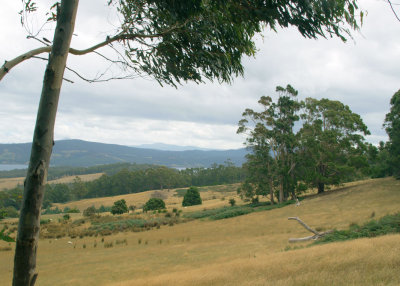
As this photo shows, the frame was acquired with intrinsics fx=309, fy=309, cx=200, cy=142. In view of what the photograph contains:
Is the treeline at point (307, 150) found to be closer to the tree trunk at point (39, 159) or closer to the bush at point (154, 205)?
the bush at point (154, 205)

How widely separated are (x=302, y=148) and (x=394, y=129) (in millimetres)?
9797

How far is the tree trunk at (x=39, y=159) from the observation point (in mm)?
3479

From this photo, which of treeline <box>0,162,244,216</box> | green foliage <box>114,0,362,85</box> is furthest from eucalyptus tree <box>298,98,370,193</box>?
treeline <box>0,162,244,216</box>

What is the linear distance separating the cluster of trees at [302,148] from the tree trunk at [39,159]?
3086 centimetres

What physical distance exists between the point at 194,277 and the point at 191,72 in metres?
4.70

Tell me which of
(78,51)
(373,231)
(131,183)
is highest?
(78,51)

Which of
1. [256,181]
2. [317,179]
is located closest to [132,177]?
[256,181]

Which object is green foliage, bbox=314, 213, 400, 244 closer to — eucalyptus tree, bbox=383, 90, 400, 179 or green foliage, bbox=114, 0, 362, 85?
green foliage, bbox=114, 0, 362, 85

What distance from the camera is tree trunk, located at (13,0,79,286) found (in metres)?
3.48

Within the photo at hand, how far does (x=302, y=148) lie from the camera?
34938 millimetres

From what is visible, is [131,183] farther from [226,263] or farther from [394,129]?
[226,263]

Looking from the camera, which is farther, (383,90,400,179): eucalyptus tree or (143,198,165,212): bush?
(143,198,165,212): bush

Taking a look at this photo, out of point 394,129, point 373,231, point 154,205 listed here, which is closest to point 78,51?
point 373,231

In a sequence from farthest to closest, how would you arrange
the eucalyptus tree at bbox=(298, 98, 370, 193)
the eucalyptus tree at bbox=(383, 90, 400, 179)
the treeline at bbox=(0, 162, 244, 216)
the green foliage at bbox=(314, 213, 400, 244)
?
the treeline at bbox=(0, 162, 244, 216)
the eucalyptus tree at bbox=(298, 98, 370, 193)
the eucalyptus tree at bbox=(383, 90, 400, 179)
the green foliage at bbox=(314, 213, 400, 244)
